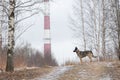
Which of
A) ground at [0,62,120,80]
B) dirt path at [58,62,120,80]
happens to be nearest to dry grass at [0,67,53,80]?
ground at [0,62,120,80]

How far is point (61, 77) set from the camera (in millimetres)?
17547

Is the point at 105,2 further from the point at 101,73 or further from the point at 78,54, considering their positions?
the point at 101,73

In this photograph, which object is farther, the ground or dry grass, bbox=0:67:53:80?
dry grass, bbox=0:67:53:80

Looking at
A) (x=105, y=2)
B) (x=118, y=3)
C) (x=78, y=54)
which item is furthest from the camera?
(x=105, y=2)

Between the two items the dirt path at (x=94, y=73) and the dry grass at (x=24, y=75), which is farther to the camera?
the dry grass at (x=24, y=75)

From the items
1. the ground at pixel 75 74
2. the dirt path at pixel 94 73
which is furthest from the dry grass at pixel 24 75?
the dirt path at pixel 94 73

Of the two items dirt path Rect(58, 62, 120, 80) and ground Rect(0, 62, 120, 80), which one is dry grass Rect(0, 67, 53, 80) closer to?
ground Rect(0, 62, 120, 80)

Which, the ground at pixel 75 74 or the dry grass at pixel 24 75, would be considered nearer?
the ground at pixel 75 74

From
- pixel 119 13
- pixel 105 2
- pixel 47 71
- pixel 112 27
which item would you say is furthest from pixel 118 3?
pixel 47 71

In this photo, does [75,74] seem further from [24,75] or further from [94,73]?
[24,75]

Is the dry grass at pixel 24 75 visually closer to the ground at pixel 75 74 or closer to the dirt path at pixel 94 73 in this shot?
the ground at pixel 75 74

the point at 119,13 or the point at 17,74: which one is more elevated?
the point at 119,13

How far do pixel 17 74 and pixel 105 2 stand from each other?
72.3 ft

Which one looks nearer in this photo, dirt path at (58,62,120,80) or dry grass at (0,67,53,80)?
dirt path at (58,62,120,80)
